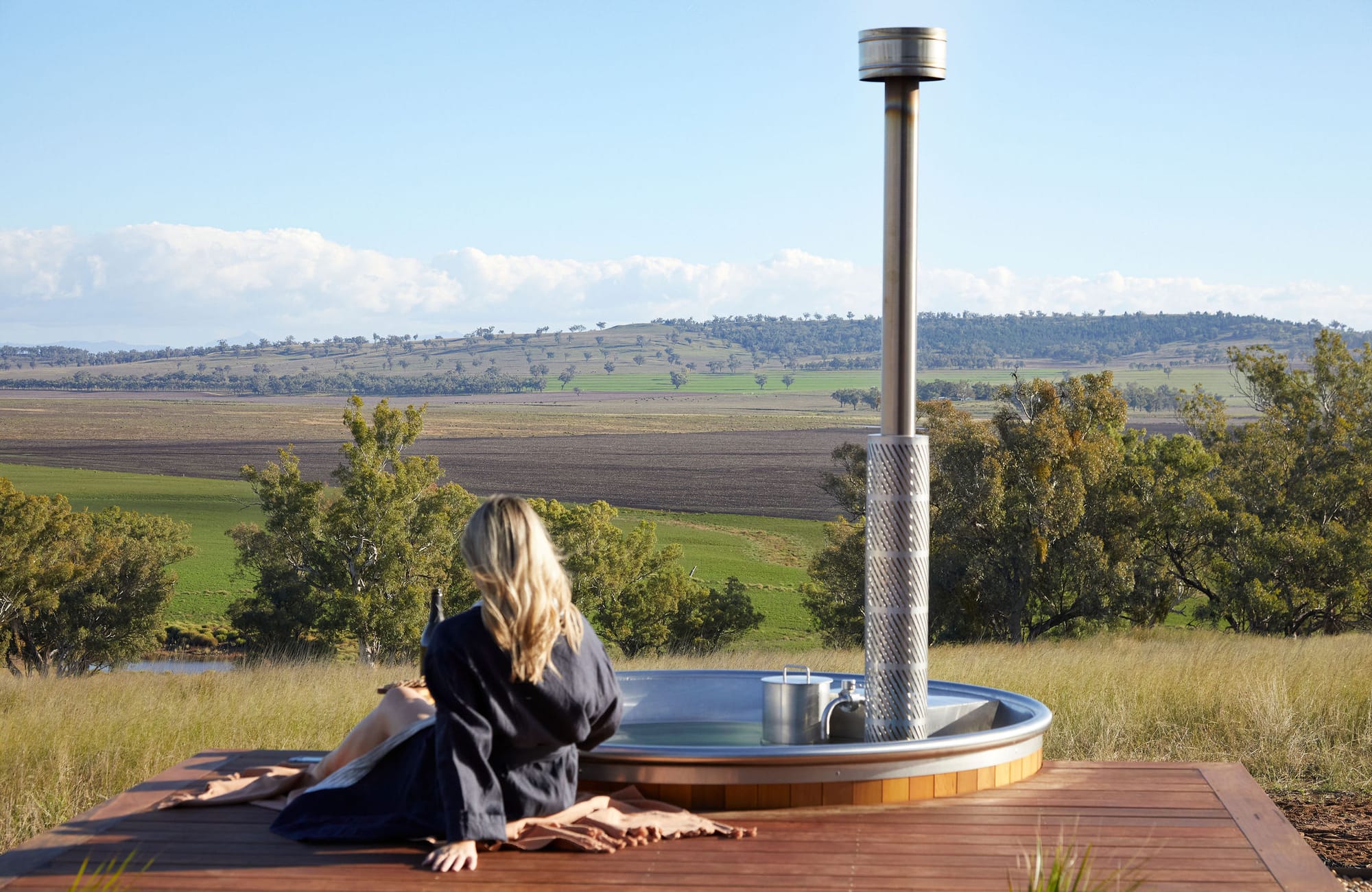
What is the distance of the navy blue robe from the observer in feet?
11.8

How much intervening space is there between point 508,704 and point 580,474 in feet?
261


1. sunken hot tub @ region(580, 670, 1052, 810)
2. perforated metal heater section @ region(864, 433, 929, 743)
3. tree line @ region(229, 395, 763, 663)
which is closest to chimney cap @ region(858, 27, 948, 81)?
perforated metal heater section @ region(864, 433, 929, 743)

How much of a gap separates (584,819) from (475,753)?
0.50 meters

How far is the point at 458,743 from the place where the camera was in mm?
3596

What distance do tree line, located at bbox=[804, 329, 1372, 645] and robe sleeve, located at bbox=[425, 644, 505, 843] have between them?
66.6 feet

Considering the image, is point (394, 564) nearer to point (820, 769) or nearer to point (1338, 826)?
point (1338, 826)

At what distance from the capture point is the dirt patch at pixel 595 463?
71.3m

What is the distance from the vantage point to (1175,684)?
8.05m

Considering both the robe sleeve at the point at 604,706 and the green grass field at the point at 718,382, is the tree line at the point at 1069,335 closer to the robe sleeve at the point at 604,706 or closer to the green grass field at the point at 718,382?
the green grass field at the point at 718,382

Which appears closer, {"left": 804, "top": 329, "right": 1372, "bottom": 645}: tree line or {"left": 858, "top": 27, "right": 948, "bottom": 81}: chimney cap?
{"left": 858, "top": 27, "right": 948, "bottom": 81}: chimney cap

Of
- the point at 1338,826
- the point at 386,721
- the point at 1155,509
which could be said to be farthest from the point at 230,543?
the point at 1338,826

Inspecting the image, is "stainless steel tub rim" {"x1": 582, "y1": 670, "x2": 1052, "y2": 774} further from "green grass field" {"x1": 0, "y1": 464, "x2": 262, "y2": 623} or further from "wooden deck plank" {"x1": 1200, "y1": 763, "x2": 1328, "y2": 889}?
"green grass field" {"x1": 0, "y1": 464, "x2": 262, "y2": 623}

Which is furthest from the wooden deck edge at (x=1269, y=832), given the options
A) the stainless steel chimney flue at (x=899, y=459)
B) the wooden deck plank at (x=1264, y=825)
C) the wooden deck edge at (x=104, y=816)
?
the wooden deck edge at (x=104, y=816)

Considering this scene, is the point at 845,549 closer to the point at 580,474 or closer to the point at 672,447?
the point at 580,474
